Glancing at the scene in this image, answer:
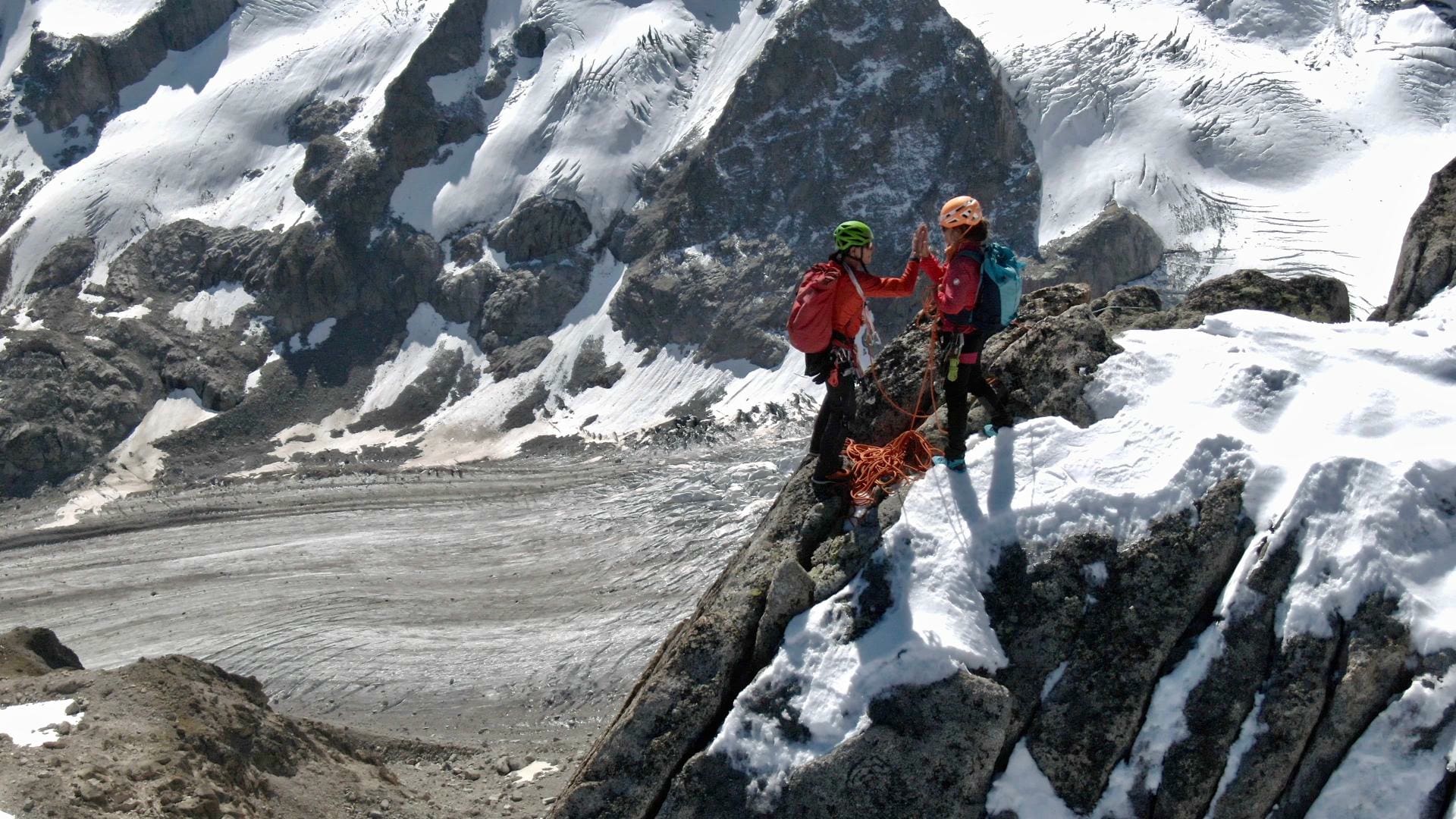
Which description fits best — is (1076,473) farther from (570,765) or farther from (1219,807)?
(570,765)

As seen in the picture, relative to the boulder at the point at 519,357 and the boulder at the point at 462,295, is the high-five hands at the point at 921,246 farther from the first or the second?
the boulder at the point at 462,295

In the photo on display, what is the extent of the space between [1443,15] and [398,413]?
2491 inches

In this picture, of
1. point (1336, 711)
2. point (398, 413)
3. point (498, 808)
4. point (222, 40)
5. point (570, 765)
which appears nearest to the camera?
point (1336, 711)

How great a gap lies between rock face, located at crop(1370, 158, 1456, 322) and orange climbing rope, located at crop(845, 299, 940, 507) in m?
6.02

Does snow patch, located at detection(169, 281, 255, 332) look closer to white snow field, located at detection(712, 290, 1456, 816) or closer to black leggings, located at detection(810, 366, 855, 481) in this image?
black leggings, located at detection(810, 366, 855, 481)

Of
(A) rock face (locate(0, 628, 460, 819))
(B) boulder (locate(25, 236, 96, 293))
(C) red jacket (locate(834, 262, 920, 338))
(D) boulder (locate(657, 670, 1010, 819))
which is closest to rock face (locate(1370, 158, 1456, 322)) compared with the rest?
(C) red jacket (locate(834, 262, 920, 338))

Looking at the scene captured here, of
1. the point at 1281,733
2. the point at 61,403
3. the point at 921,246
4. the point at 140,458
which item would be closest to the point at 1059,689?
the point at 1281,733

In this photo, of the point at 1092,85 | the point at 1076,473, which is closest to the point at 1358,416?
the point at 1076,473

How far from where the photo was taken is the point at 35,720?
14812 millimetres

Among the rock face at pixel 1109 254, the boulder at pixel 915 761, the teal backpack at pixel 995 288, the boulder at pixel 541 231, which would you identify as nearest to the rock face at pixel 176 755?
the boulder at pixel 915 761

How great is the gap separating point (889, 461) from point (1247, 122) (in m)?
55.2

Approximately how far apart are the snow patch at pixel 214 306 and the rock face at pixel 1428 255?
6134 cm

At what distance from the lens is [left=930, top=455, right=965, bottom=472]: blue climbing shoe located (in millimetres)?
10742

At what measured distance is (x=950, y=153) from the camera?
2339 inches
